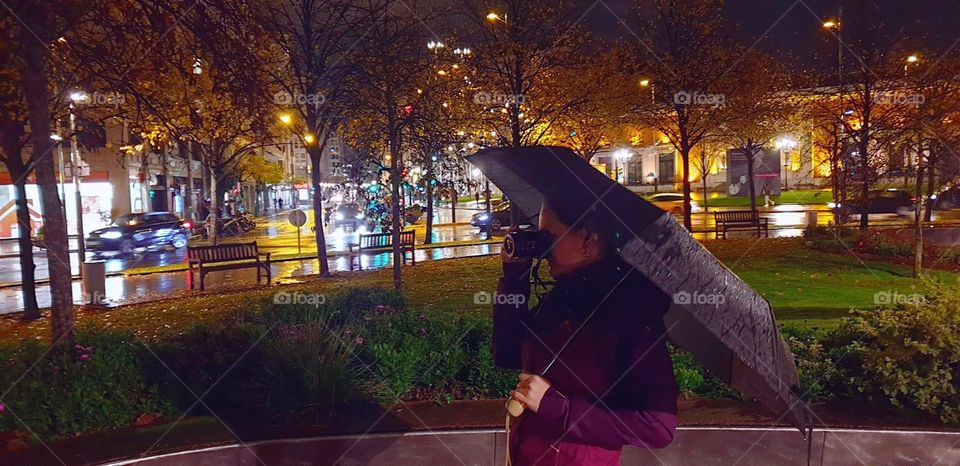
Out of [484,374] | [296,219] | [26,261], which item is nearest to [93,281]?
[26,261]

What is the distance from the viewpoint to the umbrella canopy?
2.02 m

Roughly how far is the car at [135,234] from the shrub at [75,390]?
2488 centimetres

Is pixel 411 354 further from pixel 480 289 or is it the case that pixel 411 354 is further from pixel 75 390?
pixel 480 289

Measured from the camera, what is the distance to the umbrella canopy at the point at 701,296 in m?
2.02

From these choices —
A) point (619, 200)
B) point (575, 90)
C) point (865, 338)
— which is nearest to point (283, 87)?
point (575, 90)

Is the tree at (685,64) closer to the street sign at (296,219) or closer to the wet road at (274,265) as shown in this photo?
the wet road at (274,265)

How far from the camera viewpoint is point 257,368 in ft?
19.2

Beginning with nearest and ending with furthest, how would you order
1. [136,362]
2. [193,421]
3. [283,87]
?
[193,421]
[136,362]
[283,87]

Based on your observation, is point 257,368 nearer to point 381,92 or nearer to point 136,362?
point 136,362

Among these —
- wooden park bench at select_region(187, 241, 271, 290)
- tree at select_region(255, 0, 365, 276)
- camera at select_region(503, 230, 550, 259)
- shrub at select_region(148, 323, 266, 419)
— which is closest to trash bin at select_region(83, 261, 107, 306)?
wooden park bench at select_region(187, 241, 271, 290)

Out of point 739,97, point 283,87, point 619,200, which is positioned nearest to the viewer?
point 619,200

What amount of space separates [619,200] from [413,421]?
359 centimetres

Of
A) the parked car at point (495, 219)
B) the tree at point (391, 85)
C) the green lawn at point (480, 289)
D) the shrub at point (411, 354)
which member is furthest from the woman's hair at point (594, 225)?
the parked car at point (495, 219)

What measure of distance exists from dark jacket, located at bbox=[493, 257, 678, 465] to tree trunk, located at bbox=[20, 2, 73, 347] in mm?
6317
